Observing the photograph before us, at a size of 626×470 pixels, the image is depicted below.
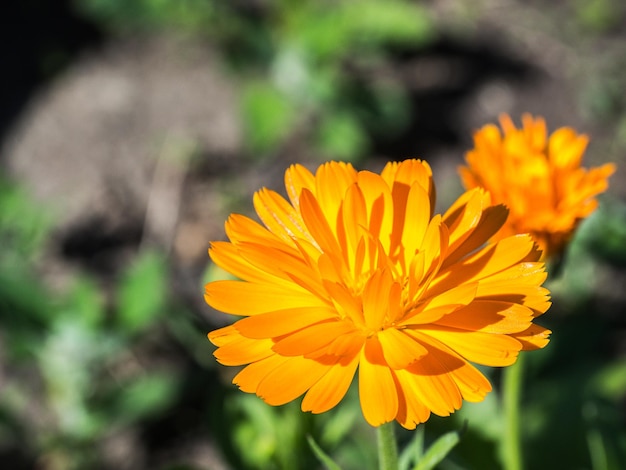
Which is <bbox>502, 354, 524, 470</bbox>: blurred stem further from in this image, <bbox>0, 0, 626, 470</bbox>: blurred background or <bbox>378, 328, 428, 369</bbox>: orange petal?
<bbox>378, 328, 428, 369</bbox>: orange petal

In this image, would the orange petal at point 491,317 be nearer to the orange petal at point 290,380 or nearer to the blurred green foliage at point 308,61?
the orange petal at point 290,380

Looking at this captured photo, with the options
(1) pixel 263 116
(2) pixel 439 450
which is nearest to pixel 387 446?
(2) pixel 439 450

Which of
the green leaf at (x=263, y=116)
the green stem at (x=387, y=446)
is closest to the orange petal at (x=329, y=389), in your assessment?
the green stem at (x=387, y=446)

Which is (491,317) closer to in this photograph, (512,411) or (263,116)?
(512,411)

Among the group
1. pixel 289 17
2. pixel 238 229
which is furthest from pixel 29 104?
pixel 238 229

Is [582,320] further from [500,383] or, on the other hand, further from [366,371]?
[366,371]
